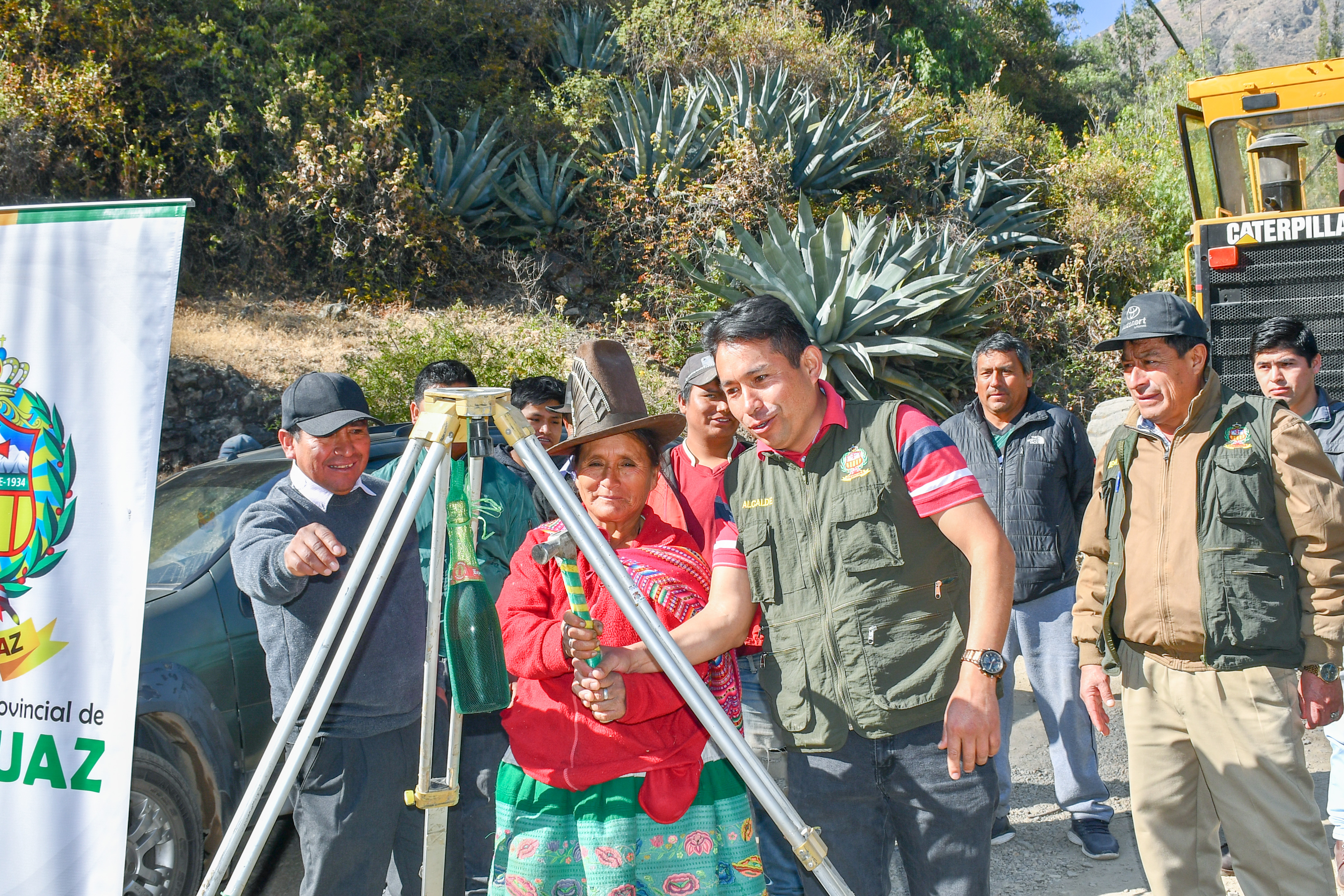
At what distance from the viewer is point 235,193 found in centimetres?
1201

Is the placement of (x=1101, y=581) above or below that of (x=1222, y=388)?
below

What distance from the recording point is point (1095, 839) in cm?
390

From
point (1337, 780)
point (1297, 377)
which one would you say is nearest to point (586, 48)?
point (1297, 377)

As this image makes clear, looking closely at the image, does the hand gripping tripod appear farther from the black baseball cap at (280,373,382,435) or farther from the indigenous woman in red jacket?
the black baseball cap at (280,373,382,435)

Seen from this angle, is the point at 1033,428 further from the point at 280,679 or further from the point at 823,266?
the point at 823,266

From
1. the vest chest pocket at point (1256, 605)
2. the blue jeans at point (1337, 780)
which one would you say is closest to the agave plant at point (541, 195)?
the blue jeans at point (1337, 780)

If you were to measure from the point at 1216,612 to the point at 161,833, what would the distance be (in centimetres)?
330

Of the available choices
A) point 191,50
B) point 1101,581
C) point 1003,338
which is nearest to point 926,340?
point 1003,338

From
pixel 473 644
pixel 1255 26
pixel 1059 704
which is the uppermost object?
pixel 1255 26

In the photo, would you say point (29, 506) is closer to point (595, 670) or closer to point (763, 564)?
point (595, 670)

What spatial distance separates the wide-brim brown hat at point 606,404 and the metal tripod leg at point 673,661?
48cm

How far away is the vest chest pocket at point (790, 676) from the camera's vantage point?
2494 mm

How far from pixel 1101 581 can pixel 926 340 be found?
5.48 meters

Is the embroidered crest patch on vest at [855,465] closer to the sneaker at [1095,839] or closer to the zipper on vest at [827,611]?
the zipper on vest at [827,611]
